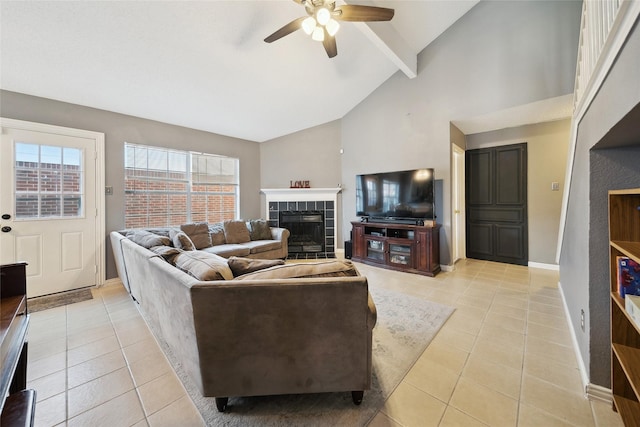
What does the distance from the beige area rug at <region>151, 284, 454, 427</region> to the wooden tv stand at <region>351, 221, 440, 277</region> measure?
167 cm

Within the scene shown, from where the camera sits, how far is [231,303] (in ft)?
3.76

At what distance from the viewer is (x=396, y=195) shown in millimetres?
3988

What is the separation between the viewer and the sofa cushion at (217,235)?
407 cm

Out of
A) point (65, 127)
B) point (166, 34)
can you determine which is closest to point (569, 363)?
point (166, 34)

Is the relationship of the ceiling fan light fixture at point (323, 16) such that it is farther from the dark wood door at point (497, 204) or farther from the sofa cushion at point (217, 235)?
the dark wood door at point (497, 204)

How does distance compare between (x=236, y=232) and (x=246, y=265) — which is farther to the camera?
(x=236, y=232)

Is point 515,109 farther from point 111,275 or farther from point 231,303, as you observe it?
point 111,275

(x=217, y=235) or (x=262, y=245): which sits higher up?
(x=217, y=235)

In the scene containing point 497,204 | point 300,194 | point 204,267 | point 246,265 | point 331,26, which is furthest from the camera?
point 300,194

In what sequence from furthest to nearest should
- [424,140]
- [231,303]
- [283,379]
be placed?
[424,140] < [283,379] < [231,303]

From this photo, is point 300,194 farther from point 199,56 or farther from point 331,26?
point 331,26

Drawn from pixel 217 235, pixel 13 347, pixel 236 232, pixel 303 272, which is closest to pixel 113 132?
pixel 217 235

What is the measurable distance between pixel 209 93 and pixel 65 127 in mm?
1886

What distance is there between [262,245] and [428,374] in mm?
3115
